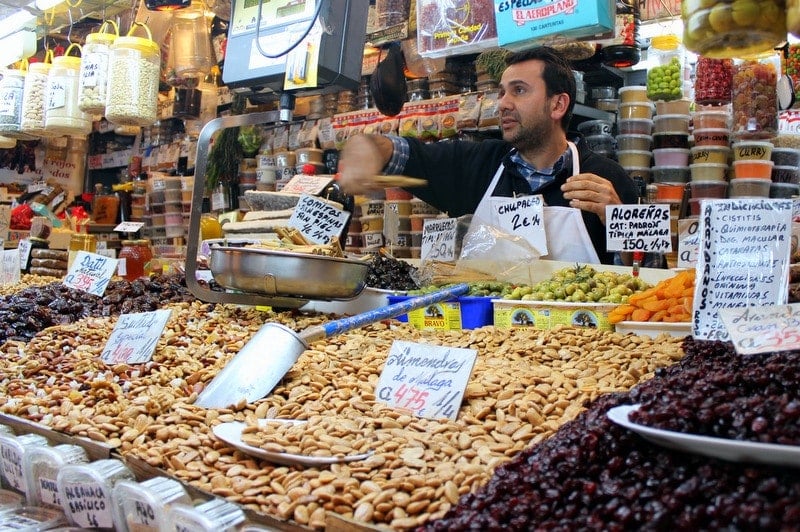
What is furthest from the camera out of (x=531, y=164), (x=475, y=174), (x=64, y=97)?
(x=64, y=97)

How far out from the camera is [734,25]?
51.8 inches

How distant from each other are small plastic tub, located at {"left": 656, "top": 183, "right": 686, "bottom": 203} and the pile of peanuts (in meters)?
3.24

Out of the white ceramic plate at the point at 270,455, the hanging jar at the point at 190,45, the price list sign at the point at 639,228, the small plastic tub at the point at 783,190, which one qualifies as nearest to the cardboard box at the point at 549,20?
the price list sign at the point at 639,228

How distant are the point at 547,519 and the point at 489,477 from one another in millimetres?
241

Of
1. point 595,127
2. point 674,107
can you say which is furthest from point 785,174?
point 595,127

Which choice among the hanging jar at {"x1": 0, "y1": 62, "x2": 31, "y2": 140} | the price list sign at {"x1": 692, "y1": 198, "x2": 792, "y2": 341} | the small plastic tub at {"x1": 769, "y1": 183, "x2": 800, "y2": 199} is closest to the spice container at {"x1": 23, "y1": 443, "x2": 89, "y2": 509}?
the price list sign at {"x1": 692, "y1": 198, "x2": 792, "y2": 341}

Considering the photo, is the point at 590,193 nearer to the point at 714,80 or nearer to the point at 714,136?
the point at 714,80

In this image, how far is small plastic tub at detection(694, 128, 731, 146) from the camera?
5.37m

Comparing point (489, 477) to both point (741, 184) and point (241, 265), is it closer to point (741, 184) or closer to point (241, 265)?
point (241, 265)

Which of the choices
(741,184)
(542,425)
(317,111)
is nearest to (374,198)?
(317,111)

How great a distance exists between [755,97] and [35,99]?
13.0 ft

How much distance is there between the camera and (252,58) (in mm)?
3316

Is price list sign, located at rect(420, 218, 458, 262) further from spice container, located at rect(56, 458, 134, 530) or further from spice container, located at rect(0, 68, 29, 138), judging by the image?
spice container, located at rect(0, 68, 29, 138)

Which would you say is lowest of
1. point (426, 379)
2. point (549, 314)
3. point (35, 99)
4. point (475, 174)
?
point (426, 379)
